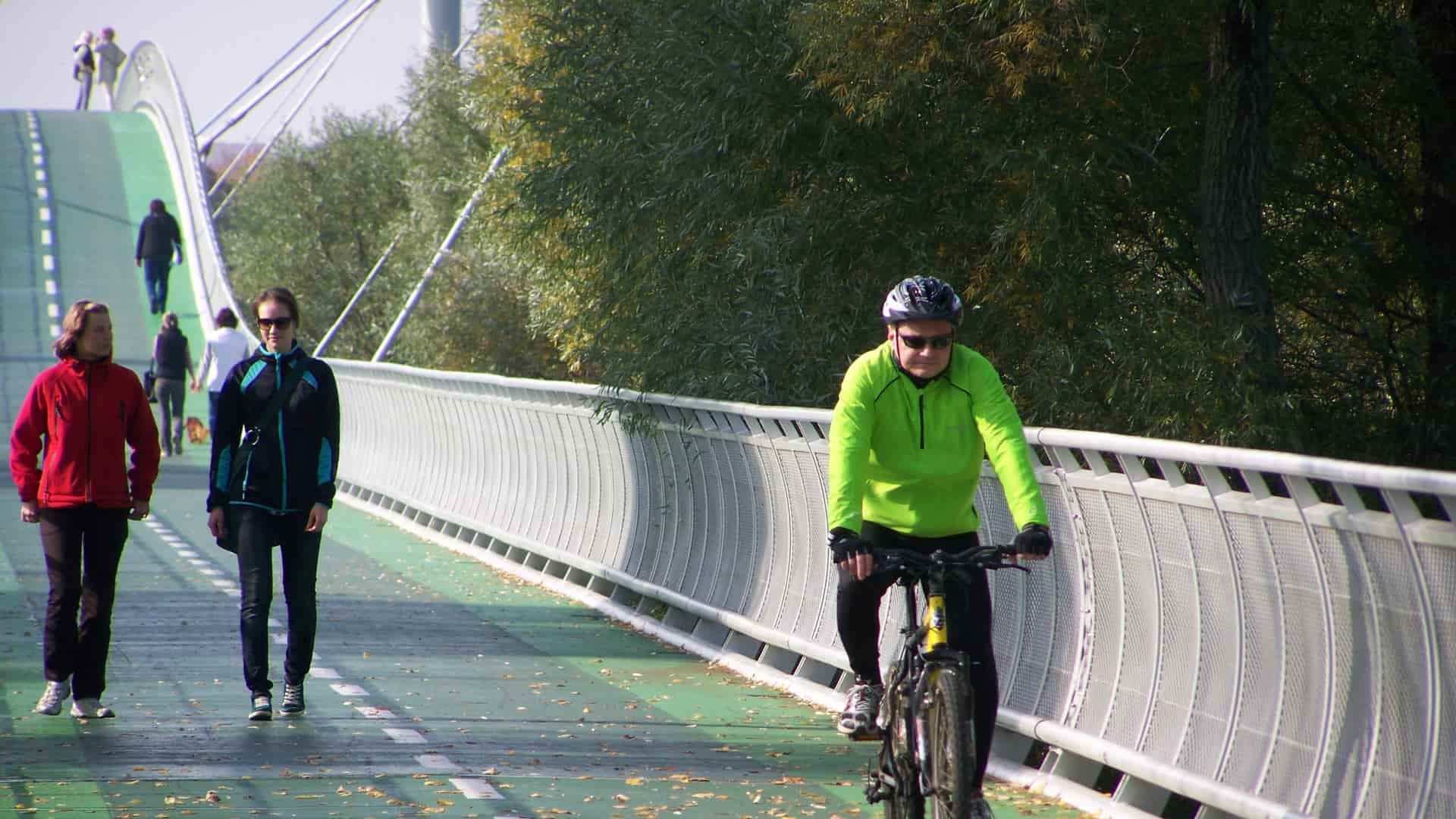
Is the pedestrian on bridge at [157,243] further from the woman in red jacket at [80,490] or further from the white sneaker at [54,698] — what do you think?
the white sneaker at [54,698]

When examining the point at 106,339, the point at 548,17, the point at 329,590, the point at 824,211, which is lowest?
the point at 329,590

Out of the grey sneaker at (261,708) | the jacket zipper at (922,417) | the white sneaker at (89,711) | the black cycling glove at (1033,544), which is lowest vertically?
the white sneaker at (89,711)

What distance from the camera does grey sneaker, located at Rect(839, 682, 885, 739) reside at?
7016mm

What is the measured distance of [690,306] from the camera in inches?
637

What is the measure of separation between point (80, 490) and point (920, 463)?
4.99m

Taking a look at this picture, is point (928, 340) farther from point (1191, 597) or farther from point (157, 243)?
point (157, 243)

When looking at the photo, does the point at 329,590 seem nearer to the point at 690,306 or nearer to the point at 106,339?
the point at 690,306

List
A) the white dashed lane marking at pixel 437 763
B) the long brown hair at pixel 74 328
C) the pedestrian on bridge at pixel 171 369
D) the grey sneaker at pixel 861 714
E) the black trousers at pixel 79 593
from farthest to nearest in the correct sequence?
the pedestrian on bridge at pixel 171 369 < the long brown hair at pixel 74 328 < the black trousers at pixel 79 593 < the white dashed lane marking at pixel 437 763 < the grey sneaker at pixel 861 714

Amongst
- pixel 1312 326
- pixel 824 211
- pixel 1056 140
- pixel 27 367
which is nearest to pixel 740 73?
pixel 824 211

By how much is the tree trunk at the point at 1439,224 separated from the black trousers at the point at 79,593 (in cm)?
848

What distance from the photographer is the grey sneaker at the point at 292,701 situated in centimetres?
1059

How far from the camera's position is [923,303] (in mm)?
6664

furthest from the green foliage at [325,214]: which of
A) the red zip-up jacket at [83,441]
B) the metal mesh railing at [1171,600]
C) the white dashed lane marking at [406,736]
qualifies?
the white dashed lane marking at [406,736]

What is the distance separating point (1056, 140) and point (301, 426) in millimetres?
6265
